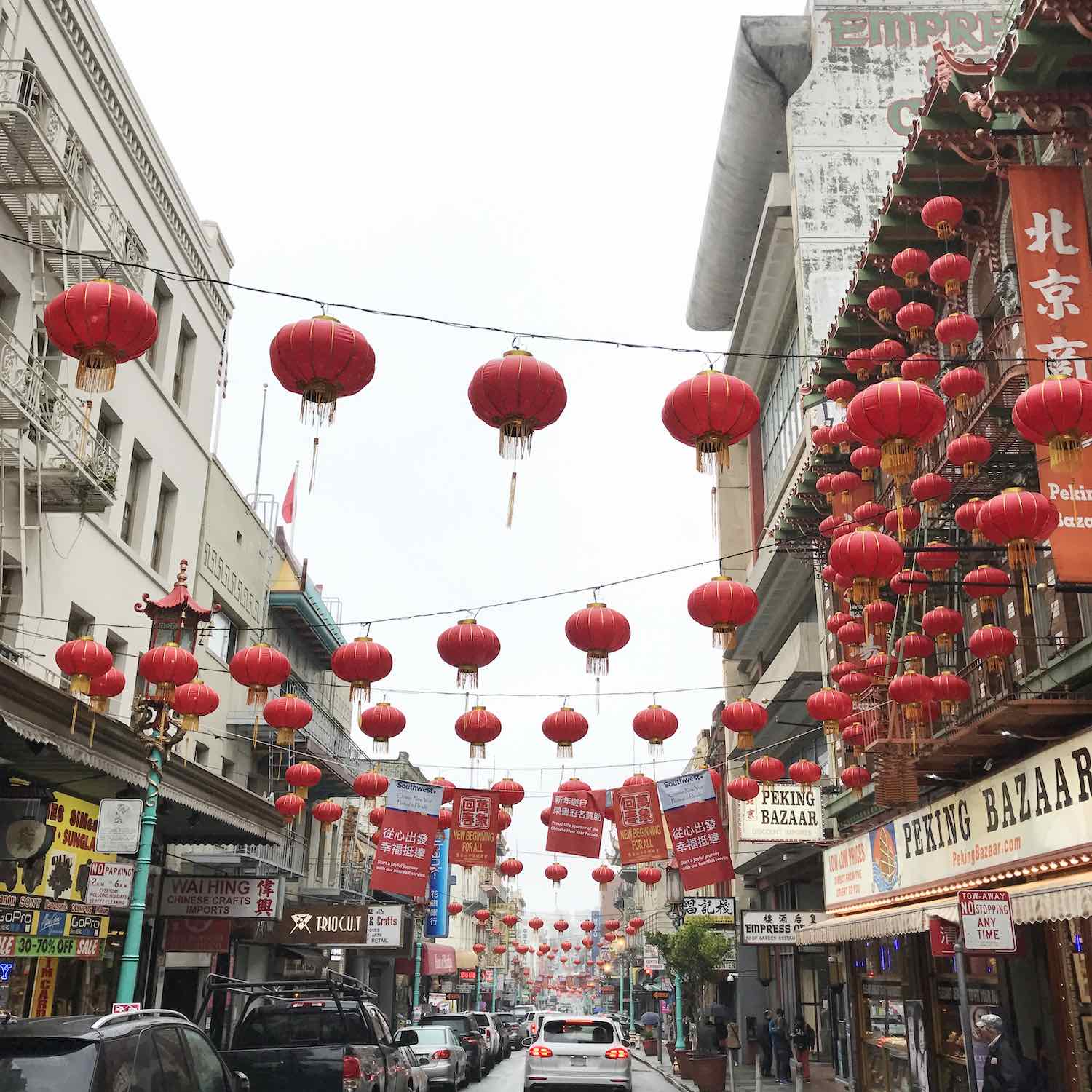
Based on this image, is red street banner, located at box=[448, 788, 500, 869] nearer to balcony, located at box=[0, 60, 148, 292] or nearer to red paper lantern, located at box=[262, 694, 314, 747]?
red paper lantern, located at box=[262, 694, 314, 747]

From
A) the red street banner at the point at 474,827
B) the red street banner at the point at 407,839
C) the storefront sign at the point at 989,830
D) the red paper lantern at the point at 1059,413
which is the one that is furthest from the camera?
the red street banner at the point at 474,827

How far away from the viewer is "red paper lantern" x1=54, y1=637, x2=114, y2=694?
15.2m

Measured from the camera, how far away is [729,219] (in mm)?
44281

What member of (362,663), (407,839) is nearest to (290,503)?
(407,839)

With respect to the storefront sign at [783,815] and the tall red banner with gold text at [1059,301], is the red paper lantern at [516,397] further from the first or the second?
the storefront sign at [783,815]

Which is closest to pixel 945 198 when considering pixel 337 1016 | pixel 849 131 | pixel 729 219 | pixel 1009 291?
pixel 1009 291

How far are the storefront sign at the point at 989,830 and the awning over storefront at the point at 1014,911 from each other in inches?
20.7

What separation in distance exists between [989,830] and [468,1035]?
20578mm

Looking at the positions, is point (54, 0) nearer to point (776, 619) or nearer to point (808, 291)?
point (808, 291)

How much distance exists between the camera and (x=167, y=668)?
50.3 feet

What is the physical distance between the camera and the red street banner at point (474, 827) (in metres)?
24.4

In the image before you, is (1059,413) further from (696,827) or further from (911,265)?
(696,827)

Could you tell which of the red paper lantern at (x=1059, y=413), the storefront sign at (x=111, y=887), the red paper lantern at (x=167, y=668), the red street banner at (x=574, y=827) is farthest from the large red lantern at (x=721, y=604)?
the red street banner at (x=574, y=827)

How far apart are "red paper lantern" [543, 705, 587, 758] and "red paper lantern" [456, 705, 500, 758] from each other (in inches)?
38.4
